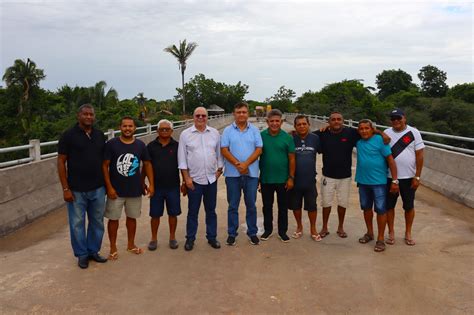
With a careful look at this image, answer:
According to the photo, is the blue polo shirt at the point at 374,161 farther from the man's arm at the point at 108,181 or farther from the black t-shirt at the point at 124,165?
the man's arm at the point at 108,181

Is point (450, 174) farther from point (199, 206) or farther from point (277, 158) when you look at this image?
point (199, 206)

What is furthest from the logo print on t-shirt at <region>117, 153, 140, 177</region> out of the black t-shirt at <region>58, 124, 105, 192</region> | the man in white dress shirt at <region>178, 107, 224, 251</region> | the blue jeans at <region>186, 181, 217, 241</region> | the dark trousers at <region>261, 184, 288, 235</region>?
the dark trousers at <region>261, 184, 288, 235</region>

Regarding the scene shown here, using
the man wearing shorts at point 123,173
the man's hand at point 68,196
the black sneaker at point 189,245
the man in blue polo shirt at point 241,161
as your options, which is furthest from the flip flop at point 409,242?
the man's hand at point 68,196

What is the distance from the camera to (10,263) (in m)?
4.36

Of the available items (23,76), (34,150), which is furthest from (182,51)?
(34,150)

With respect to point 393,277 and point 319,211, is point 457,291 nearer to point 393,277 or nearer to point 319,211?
point 393,277

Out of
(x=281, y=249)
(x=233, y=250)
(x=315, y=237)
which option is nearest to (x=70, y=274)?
(x=233, y=250)

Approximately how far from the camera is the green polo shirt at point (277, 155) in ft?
15.8

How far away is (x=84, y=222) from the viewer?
14.1ft

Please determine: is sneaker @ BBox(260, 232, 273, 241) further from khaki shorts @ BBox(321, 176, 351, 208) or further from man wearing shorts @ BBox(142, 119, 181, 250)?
man wearing shorts @ BBox(142, 119, 181, 250)

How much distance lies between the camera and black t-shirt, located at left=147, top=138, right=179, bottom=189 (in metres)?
4.66

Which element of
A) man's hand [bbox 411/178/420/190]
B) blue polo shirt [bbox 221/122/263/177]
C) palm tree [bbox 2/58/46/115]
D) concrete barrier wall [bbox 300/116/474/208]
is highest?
palm tree [bbox 2/58/46/115]

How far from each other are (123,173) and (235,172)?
51.8 inches

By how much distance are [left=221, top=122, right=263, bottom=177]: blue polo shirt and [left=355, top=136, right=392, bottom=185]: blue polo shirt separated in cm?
128
